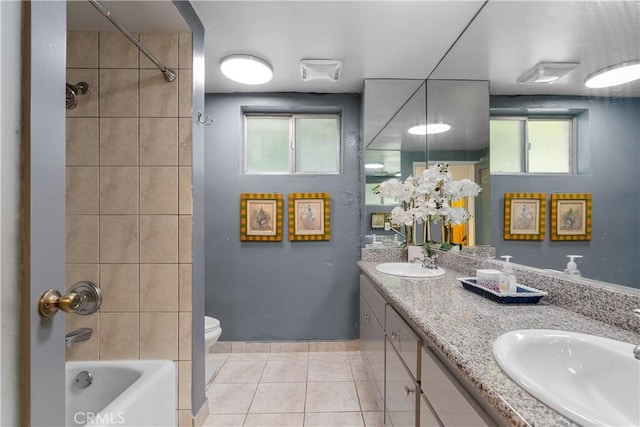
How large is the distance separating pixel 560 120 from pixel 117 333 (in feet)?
7.49

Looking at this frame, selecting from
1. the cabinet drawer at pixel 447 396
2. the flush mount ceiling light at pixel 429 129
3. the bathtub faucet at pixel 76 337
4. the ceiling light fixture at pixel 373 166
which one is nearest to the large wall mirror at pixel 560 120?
the flush mount ceiling light at pixel 429 129

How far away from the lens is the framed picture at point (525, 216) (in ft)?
3.61

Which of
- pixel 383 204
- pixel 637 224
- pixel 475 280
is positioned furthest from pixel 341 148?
pixel 637 224

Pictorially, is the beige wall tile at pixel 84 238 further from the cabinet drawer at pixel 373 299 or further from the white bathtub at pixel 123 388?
the cabinet drawer at pixel 373 299

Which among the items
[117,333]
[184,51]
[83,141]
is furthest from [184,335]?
[184,51]

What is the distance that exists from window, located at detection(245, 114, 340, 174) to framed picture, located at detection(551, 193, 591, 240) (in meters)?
1.83

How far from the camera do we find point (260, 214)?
2531 millimetres

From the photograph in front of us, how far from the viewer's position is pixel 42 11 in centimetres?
54

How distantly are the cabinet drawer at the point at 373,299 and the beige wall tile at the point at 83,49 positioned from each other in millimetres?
2041

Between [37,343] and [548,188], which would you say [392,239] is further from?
[37,343]

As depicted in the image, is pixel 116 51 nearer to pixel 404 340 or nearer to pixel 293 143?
pixel 293 143

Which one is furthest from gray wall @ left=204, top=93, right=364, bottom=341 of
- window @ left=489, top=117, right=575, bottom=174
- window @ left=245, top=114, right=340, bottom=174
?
window @ left=489, top=117, right=575, bottom=174

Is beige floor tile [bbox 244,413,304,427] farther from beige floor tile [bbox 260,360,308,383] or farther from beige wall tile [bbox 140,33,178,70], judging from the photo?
beige wall tile [bbox 140,33,178,70]

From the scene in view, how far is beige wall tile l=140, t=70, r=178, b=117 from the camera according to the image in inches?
62.1
